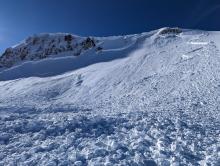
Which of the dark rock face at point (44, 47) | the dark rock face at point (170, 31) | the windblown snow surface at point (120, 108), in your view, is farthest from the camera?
the dark rock face at point (44, 47)

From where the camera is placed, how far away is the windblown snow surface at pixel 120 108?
8438 mm

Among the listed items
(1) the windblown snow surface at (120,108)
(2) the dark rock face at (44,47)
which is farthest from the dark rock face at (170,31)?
(2) the dark rock face at (44,47)

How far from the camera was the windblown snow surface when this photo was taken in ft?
27.7

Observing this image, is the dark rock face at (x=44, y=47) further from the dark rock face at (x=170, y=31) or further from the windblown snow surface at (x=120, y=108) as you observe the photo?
the dark rock face at (x=170, y=31)

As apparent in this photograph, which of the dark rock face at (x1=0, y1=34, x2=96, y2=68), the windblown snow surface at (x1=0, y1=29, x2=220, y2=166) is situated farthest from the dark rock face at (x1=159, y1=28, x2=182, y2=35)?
the dark rock face at (x1=0, y1=34, x2=96, y2=68)

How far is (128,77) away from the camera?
25500mm

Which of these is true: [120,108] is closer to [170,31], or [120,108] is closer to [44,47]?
[170,31]

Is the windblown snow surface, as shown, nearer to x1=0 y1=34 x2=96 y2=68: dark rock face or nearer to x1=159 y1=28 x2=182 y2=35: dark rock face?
x1=159 y1=28 x2=182 y2=35: dark rock face

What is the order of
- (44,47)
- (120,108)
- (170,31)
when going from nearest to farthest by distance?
(120,108) < (170,31) < (44,47)

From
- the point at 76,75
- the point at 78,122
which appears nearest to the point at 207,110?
the point at 78,122

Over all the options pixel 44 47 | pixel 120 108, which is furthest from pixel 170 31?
pixel 120 108

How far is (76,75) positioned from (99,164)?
21968 mm

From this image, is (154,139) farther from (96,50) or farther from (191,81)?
(96,50)

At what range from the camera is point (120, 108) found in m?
15.9
